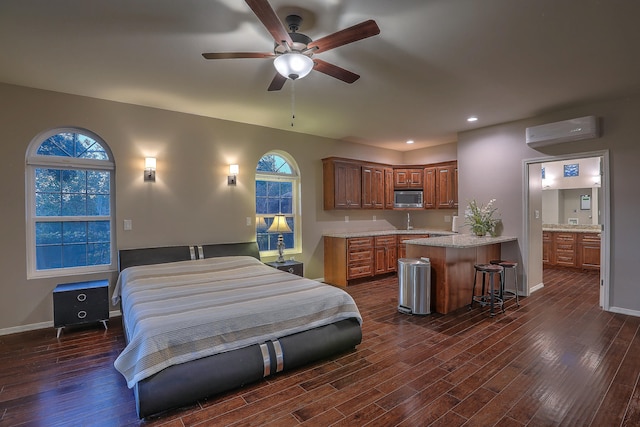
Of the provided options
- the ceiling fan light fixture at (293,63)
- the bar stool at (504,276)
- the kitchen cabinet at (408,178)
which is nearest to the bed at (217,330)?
the ceiling fan light fixture at (293,63)

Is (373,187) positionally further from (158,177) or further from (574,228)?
(574,228)

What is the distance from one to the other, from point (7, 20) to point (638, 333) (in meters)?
6.44

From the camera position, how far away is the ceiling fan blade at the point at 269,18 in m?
1.72

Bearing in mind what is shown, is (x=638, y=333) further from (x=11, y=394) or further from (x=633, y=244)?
(x=11, y=394)

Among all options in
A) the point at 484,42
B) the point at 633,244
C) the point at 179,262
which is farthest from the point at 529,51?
the point at 179,262

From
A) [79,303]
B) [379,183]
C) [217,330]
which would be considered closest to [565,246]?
[379,183]

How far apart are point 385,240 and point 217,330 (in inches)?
174

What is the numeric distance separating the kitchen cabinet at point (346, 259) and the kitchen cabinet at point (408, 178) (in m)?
1.66

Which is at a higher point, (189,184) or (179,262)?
(189,184)

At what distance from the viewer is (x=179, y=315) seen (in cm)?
237

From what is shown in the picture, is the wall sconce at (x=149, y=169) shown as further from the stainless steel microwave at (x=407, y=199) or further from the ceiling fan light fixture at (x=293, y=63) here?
the stainless steel microwave at (x=407, y=199)

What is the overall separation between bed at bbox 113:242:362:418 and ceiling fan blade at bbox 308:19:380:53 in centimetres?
205

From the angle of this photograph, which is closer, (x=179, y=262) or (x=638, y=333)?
(x=638, y=333)

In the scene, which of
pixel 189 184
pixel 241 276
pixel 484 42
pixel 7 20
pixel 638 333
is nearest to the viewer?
pixel 7 20
